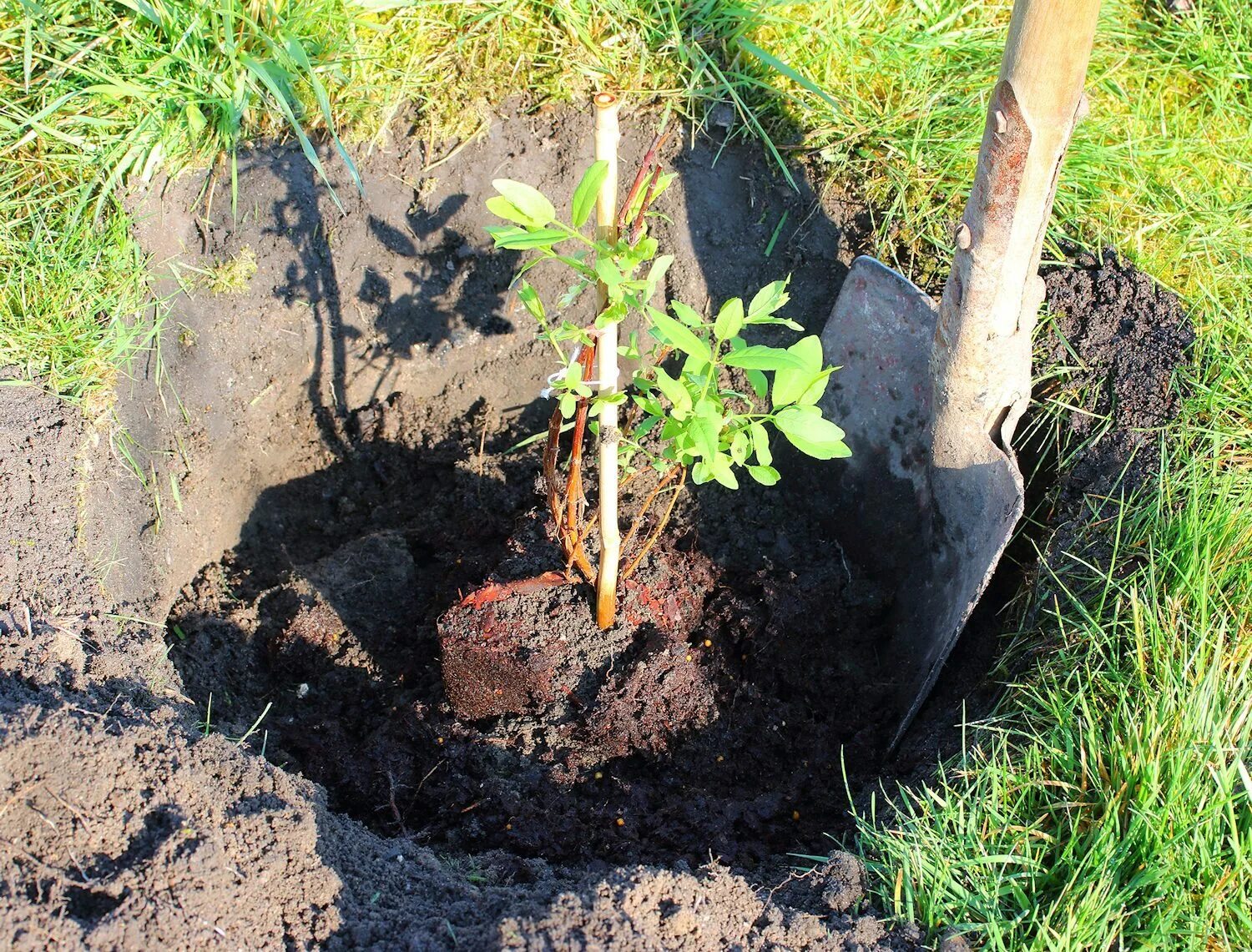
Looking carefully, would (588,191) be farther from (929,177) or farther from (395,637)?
(929,177)

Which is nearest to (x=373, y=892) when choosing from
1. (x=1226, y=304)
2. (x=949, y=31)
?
(x=1226, y=304)

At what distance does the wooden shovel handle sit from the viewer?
5.29 feet

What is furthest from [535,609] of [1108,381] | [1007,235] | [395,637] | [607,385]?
[1108,381]

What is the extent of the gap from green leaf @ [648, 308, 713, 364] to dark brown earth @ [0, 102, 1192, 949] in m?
0.75

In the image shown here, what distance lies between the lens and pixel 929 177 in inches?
94.0

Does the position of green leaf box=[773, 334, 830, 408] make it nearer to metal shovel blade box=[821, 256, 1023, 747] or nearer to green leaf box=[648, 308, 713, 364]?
green leaf box=[648, 308, 713, 364]

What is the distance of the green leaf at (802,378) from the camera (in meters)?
1.46

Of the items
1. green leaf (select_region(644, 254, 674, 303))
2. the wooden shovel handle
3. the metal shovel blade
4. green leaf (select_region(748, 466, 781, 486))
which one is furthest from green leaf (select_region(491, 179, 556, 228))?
the metal shovel blade

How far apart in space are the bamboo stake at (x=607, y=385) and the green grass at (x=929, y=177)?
0.63m

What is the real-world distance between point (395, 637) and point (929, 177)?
161cm

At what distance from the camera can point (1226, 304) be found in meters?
2.31

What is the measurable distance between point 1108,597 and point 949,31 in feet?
4.91

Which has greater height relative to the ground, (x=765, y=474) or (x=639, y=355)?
(x=639, y=355)

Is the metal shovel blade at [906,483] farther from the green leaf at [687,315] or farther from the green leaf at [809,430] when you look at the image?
the green leaf at [687,315]
